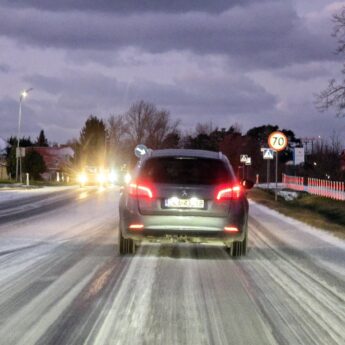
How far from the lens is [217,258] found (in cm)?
995

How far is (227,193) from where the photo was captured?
31.0ft

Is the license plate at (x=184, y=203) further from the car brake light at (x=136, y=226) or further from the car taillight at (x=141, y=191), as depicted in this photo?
the car brake light at (x=136, y=226)

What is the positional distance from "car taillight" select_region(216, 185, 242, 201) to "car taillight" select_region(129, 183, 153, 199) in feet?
3.23

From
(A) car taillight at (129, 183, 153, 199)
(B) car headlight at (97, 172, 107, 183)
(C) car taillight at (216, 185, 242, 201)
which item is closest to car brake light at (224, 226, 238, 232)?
(C) car taillight at (216, 185, 242, 201)

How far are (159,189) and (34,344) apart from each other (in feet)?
15.1

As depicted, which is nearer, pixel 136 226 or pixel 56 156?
pixel 136 226

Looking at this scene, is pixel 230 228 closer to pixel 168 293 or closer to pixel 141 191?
pixel 141 191

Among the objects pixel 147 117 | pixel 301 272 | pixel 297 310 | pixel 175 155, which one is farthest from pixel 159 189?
pixel 147 117

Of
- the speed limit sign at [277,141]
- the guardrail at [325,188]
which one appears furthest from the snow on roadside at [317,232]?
the guardrail at [325,188]

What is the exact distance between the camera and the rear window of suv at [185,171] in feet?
31.3

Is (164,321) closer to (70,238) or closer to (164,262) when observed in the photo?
(164,262)

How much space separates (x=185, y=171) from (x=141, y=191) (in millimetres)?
731

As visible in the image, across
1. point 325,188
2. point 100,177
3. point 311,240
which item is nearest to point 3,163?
point 100,177

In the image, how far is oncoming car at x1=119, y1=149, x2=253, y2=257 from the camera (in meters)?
9.30
